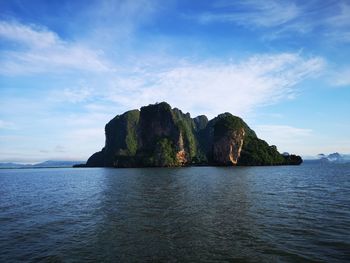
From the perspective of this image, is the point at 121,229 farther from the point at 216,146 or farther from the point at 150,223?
the point at 216,146

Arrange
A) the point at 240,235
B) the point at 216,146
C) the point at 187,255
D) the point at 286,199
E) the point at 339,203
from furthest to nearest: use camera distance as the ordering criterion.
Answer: the point at 216,146 < the point at 286,199 < the point at 339,203 < the point at 240,235 < the point at 187,255

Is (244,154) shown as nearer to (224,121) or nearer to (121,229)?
(224,121)

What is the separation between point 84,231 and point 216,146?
167496mm

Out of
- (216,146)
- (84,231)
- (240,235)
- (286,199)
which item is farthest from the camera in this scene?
(216,146)

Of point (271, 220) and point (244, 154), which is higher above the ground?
point (244, 154)

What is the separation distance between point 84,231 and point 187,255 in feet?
30.1

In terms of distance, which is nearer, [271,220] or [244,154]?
[271,220]

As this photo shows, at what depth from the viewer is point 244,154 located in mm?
190500

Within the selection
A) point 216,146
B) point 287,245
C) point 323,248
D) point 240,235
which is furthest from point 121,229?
point 216,146

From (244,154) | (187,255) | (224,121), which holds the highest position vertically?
(224,121)

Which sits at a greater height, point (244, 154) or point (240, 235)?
point (244, 154)

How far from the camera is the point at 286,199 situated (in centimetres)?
3575

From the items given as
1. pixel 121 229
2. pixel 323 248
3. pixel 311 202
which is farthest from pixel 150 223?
pixel 311 202

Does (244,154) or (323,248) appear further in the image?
(244,154)
